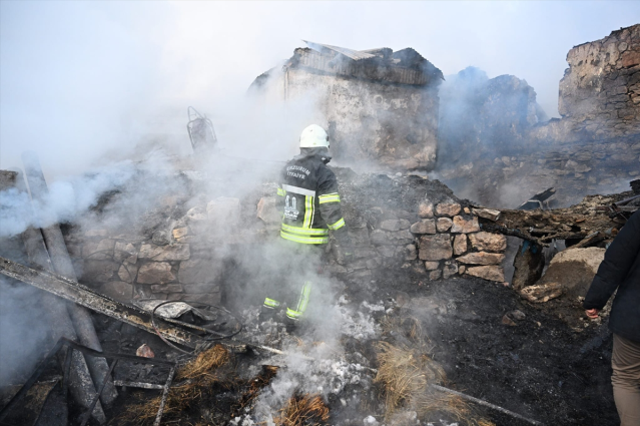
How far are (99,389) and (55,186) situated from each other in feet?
8.13

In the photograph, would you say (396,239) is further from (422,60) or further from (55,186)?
(422,60)

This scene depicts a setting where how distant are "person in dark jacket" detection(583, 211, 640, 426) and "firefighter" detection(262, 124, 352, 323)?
8.28ft

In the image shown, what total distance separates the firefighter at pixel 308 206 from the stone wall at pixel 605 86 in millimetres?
8821

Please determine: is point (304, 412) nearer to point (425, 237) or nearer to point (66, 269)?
point (425, 237)

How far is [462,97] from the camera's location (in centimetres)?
1289

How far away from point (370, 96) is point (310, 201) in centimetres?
552

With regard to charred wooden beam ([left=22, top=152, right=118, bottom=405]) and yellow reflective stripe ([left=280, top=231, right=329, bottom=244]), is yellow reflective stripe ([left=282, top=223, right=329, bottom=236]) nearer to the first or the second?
yellow reflective stripe ([left=280, top=231, right=329, bottom=244])

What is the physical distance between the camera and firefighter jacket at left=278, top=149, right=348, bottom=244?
4133 millimetres

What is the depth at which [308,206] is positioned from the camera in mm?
4230

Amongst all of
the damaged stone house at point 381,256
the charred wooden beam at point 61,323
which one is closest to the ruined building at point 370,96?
the damaged stone house at point 381,256

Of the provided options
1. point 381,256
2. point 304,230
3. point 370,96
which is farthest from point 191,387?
point 370,96

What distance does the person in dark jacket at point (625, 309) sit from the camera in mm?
2342

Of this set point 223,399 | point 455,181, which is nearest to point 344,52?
point 455,181

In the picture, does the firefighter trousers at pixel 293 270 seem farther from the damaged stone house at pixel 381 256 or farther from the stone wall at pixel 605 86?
the stone wall at pixel 605 86
